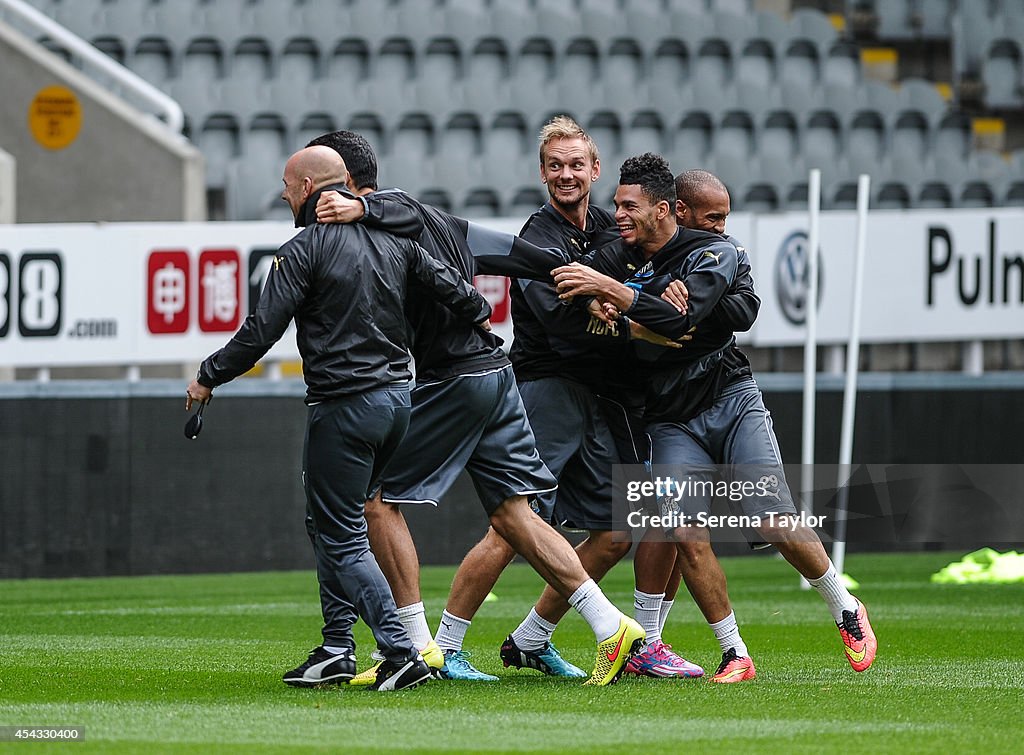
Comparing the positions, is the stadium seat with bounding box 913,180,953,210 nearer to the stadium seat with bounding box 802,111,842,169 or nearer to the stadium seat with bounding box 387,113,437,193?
the stadium seat with bounding box 802,111,842,169

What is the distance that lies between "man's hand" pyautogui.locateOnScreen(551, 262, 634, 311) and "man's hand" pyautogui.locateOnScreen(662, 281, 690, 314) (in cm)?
13

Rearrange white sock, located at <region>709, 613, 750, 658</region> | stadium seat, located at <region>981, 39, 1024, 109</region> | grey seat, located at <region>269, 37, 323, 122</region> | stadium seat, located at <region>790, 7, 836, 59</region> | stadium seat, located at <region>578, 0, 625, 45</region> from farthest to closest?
stadium seat, located at <region>981, 39, 1024, 109</region> → stadium seat, located at <region>790, 7, 836, 59</region> → stadium seat, located at <region>578, 0, 625, 45</region> → grey seat, located at <region>269, 37, 323, 122</region> → white sock, located at <region>709, 613, 750, 658</region>

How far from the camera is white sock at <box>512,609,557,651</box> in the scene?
20.3 ft

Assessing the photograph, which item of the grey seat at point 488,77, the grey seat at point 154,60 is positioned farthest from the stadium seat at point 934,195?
the grey seat at point 154,60

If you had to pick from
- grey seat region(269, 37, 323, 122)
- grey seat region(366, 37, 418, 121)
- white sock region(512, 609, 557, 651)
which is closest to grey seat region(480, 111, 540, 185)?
grey seat region(366, 37, 418, 121)

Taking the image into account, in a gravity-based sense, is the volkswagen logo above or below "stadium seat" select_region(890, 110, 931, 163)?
below

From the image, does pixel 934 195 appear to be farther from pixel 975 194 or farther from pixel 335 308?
pixel 335 308

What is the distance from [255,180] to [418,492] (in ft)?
28.0

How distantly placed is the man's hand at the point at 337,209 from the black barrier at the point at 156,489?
5.59m

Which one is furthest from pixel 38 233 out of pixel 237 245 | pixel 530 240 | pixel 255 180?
pixel 530 240

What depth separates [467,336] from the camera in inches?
234

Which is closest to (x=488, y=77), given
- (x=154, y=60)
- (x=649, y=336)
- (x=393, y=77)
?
(x=393, y=77)

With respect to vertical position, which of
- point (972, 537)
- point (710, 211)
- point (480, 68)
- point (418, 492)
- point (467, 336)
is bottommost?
point (972, 537)

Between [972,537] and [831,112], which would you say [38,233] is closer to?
[972,537]
